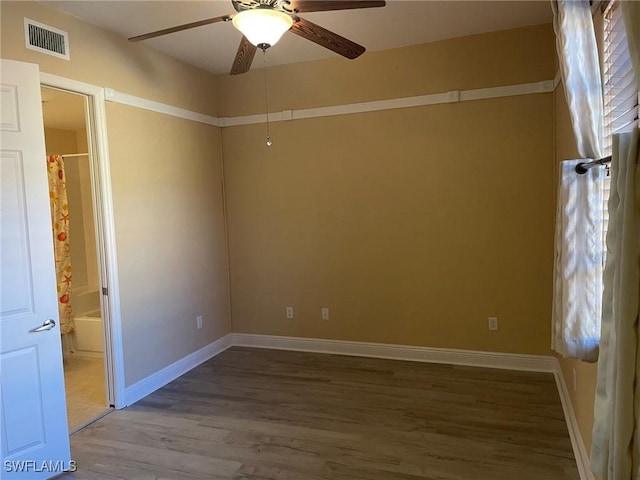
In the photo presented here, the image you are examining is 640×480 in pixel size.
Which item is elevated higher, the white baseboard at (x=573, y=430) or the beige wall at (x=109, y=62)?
the beige wall at (x=109, y=62)

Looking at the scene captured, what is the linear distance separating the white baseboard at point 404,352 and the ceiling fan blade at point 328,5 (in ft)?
10.1

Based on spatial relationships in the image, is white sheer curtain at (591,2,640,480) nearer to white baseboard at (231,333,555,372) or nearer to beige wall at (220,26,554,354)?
beige wall at (220,26,554,354)

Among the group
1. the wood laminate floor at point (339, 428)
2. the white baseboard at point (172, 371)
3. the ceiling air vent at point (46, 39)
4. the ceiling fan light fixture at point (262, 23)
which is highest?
the ceiling air vent at point (46, 39)

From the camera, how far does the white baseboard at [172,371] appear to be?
3586 mm

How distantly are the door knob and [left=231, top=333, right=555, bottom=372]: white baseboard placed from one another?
2.46 meters

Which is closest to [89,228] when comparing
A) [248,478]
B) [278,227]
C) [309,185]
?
[278,227]

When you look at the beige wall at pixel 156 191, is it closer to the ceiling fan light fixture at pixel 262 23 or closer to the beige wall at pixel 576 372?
the ceiling fan light fixture at pixel 262 23

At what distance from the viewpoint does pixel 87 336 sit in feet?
15.6

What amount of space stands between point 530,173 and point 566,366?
1.57m

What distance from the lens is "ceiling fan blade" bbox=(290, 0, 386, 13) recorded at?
2.02 metres

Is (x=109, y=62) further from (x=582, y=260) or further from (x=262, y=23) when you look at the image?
(x=582, y=260)

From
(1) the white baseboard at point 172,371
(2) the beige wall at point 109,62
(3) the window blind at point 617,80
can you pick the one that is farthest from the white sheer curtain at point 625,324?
(1) the white baseboard at point 172,371

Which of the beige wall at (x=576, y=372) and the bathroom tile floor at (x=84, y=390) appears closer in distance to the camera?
the beige wall at (x=576, y=372)

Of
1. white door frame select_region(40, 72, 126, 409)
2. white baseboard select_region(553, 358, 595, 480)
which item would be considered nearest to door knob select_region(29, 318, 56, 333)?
white door frame select_region(40, 72, 126, 409)
